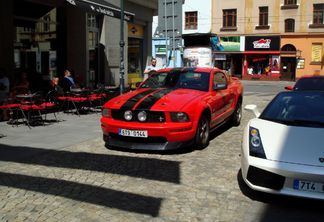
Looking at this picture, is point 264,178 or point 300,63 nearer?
point 264,178

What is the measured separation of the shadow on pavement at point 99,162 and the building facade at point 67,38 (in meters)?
5.62

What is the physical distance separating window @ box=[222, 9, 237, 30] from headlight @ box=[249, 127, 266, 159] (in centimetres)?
4403

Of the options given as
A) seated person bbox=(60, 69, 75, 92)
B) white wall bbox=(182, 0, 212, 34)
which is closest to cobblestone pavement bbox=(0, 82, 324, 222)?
seated person bbox=(60, 69, 75, 92)

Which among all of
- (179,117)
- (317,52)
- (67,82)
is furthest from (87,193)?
(317,52)

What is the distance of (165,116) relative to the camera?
287 inches

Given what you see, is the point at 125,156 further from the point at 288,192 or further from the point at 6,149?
the point at 288,192

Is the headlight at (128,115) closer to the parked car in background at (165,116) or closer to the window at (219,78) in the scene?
the parked car in background at (165,116)

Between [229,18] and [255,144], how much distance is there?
4476 cm

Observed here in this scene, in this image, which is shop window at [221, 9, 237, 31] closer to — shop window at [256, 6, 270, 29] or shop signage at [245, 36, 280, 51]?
shop signage at [245, 36, 280, 51]

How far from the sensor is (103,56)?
17.9 meters

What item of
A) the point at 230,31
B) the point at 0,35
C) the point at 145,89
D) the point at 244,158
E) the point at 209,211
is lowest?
the point at 209,211

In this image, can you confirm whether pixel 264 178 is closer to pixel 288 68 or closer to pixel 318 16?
pixel 288 68

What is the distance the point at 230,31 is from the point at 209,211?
4483cm

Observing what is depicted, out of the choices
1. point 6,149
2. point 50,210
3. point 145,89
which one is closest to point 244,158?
point 50,210
